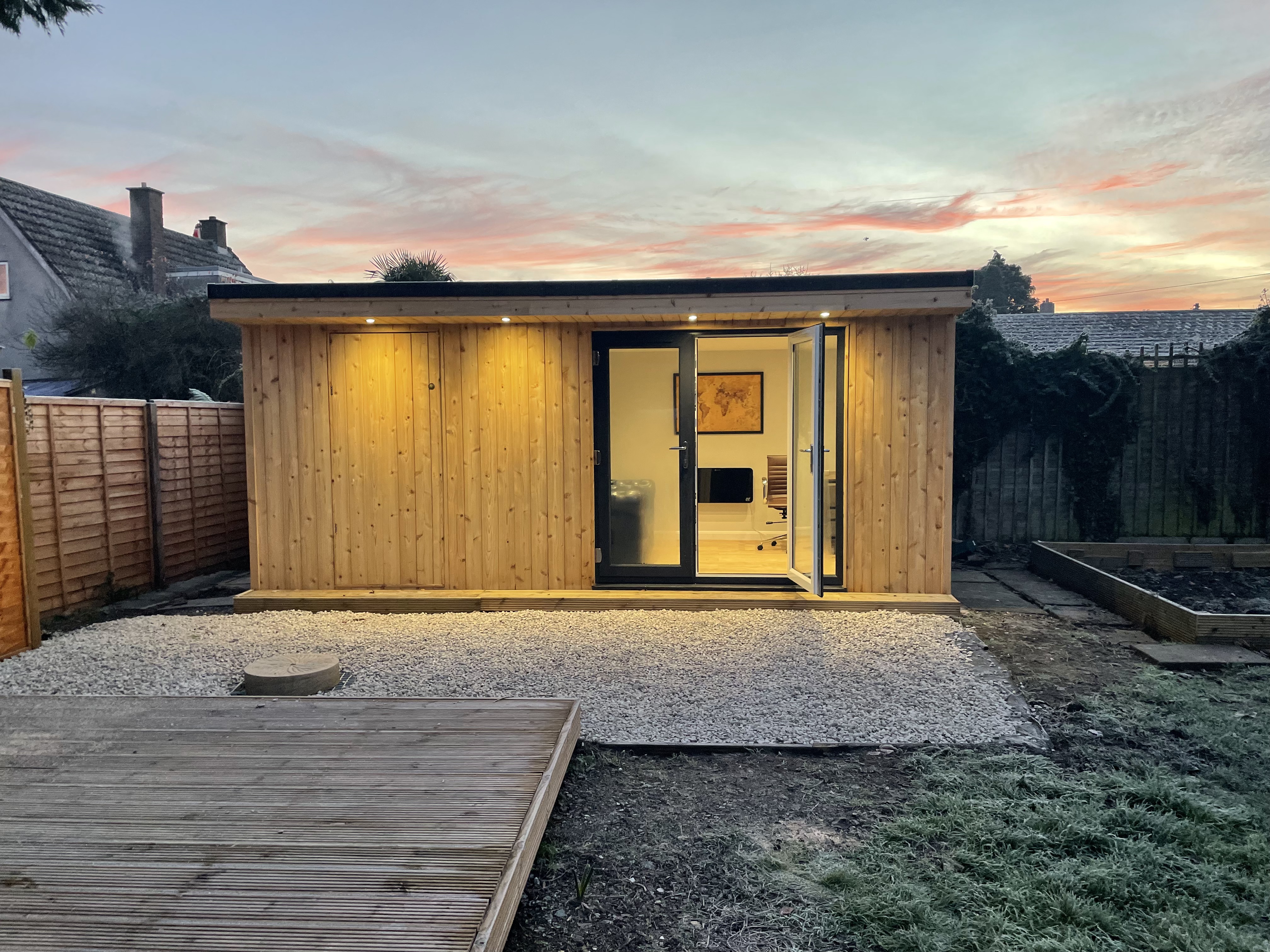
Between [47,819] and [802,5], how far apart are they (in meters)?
8.78

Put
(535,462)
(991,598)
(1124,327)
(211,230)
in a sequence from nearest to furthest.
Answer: (535,462)
(991,598)
(1124,327)
(211,230)

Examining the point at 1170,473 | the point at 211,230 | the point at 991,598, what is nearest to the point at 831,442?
the point at 991,598

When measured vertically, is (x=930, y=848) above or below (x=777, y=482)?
below

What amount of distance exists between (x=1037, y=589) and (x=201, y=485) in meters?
7.73

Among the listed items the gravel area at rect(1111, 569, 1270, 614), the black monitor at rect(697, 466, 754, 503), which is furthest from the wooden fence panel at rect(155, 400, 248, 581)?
the gravel area at rect(1111, 569, 1270, 614)

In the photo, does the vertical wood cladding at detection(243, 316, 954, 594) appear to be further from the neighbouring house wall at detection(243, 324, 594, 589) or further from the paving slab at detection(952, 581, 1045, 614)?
the paving slab at detection(952, 581, 1045, 614)

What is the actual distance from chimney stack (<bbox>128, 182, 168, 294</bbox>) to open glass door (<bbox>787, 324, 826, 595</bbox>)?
14844 mm

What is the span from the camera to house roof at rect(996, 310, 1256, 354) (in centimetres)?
1345

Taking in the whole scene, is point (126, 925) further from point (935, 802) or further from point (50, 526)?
point (50, 526)

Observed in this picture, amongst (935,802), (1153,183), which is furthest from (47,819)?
(1153,183)

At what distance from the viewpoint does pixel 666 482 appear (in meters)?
6.09

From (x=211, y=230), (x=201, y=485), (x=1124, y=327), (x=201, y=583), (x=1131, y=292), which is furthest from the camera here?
(x=211, y=230)

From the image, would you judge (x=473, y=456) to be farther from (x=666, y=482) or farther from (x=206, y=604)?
(x=206, y=604)

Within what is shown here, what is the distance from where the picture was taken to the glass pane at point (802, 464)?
542 centimetres
